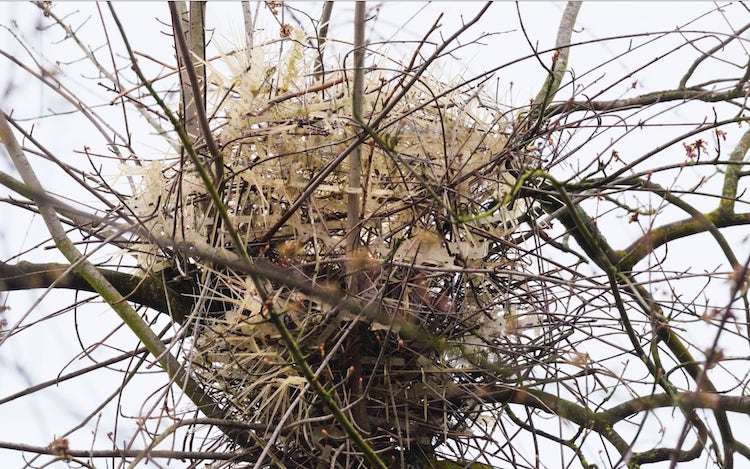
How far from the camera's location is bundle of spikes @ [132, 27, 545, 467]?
146 centimetres

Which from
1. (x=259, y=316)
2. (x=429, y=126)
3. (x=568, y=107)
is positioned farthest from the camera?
(x=568, y=107)

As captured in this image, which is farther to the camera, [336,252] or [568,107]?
[568,107]

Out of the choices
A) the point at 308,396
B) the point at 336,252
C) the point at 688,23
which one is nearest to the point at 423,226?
the point at 336,252

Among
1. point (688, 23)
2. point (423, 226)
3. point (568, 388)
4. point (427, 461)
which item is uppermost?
point (688, 23)

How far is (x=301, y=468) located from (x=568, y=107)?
0.87m

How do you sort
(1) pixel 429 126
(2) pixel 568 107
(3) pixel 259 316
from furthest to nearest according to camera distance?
(2) pixel 568 107 < (1) pixel 429 126 < (3) pixel 259 316

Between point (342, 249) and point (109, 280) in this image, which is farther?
point (109, 280)

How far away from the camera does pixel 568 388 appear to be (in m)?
1.57

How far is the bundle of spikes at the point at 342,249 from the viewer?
1.46 meters

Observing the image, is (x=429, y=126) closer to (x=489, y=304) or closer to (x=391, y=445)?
(x=489, y=304)

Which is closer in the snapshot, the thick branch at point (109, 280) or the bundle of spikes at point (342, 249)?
the bundle of spikes at point (342, 249)

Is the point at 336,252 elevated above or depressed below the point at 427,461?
above

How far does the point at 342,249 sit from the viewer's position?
1.49 metres

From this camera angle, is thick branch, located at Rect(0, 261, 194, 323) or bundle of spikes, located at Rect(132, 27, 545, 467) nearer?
bundle of spikes, located at Rect(132, 27, 545, 467)
